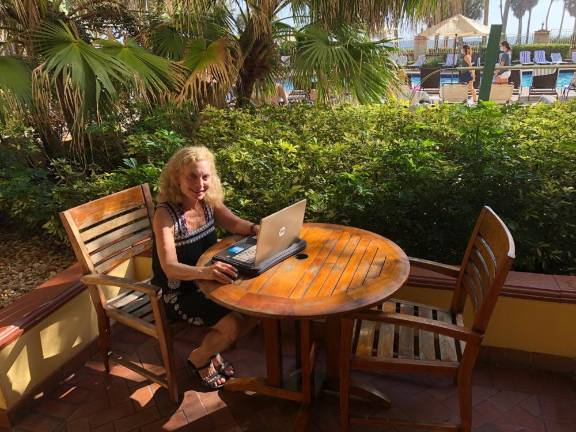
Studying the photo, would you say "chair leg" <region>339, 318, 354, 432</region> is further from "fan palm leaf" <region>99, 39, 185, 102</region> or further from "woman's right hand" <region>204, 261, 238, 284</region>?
"fan palm leaf" <region>99, 39, 185, 102</region>

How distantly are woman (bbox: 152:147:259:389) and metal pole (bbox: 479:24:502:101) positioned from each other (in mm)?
3378

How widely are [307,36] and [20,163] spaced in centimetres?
267

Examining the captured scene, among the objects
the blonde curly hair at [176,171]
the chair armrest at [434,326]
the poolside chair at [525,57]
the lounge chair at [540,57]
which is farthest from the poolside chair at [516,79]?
the poolside chair at [525,57]

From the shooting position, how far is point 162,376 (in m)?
2.07

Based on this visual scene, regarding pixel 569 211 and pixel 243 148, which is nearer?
pixel 569 211

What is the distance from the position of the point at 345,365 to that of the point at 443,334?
36 cm

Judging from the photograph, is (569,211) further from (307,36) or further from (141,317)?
(307,36)

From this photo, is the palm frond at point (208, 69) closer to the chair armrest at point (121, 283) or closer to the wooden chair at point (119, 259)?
the wooden chair at point (119, 259)

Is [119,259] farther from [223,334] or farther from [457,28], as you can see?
[457,28]

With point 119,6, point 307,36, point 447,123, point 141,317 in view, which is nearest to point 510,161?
point 447,123

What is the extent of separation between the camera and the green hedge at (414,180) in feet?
7.37

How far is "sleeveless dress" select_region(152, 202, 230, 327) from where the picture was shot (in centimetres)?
196

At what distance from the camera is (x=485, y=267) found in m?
1.62

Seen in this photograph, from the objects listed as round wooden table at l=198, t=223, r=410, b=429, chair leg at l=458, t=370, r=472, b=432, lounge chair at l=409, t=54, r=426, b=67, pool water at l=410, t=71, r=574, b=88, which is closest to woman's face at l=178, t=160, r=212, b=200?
round wooden table at l=198, t=223, r=410, b=429
